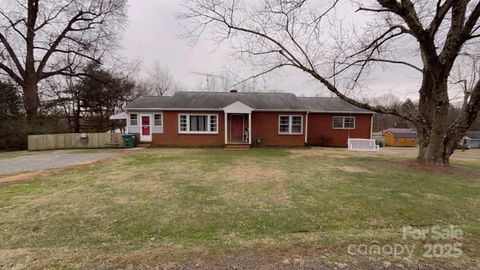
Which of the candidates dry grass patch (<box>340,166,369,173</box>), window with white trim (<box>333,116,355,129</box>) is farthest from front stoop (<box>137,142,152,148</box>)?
window with white trim (<box>333,116,355,129</box>)

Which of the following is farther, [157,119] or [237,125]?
[237,125]

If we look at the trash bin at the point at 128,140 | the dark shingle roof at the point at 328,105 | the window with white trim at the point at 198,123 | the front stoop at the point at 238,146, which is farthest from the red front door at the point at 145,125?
the dark shingle roof at the point at 328,105

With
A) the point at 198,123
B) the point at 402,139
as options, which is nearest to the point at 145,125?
the point at 198,123

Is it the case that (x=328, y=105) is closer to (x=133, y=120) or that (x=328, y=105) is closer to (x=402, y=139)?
(x=133, y=120)

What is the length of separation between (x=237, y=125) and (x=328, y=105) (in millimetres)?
7909

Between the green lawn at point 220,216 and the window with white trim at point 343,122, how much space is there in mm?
11428

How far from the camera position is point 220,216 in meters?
4.37

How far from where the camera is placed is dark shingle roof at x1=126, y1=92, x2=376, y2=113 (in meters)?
17.0

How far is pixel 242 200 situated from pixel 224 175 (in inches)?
102

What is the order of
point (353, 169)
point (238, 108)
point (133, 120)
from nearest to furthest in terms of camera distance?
point (353, 169), point (238, 108), point (133, 120)

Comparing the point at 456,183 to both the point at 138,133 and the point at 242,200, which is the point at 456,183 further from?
the point at 138,133

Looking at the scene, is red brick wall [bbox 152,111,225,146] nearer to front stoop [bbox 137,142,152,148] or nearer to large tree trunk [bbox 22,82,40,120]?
front stoop [bbox 137,142,152,148]

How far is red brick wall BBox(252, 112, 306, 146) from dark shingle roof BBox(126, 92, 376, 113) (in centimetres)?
55

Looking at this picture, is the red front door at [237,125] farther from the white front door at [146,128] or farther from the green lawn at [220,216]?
the green lawn at [220,216]
